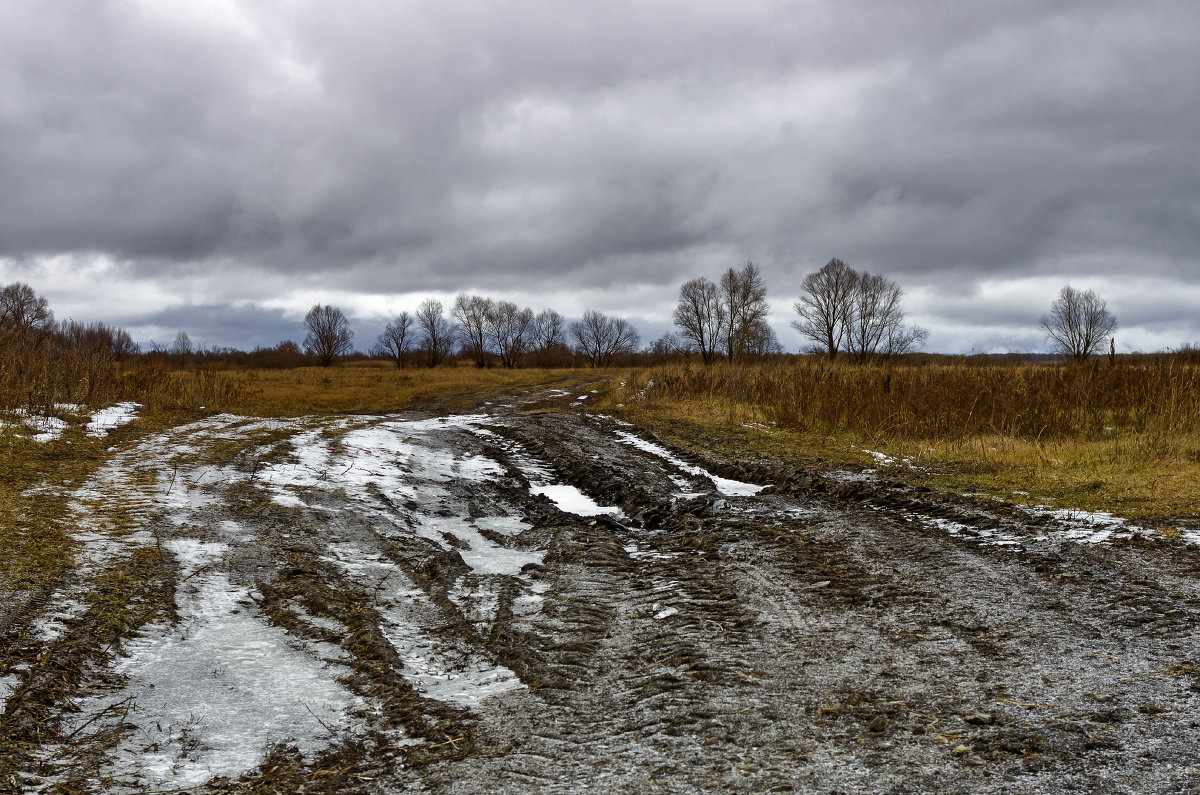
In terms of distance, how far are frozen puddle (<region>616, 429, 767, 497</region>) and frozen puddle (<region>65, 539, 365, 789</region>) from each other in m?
5.60

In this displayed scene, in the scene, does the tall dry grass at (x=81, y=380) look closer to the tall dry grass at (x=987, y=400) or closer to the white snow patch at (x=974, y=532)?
the white snow patch at (x=974, y=532)

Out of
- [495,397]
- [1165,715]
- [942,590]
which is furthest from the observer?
[495,397]

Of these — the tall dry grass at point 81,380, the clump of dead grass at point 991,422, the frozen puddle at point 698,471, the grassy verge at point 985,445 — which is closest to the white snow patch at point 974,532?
the grassy verge at point 985,445

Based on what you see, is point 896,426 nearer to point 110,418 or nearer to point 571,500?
point 571,500

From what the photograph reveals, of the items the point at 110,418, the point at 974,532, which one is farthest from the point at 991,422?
the point at 110,418

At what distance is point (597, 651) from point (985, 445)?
9.36 meters

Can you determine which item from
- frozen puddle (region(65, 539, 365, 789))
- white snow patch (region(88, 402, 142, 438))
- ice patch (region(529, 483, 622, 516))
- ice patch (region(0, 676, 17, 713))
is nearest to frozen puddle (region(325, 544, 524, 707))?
frozen puddle (region(65, 539, 365, 789))

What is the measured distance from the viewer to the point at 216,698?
331 centimetres

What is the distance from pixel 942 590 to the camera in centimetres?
462

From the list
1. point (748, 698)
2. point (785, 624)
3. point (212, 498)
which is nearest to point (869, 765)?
point (748, 698)

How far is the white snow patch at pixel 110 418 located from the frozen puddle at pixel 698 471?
345 inches

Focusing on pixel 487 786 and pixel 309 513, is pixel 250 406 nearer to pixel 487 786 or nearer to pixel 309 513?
pixel 309 513

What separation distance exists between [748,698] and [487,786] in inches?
51.1

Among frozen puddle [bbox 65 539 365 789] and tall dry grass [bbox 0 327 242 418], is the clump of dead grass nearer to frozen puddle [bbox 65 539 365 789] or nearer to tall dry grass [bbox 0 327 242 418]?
frozen puddle [bbox 65 539 365 789]
